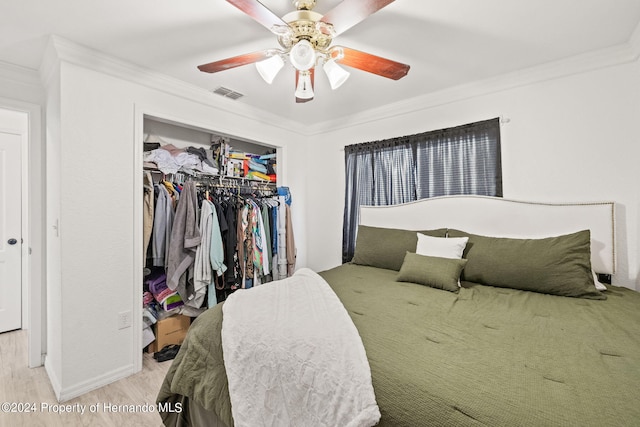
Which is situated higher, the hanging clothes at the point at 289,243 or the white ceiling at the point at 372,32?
the white ceiling at the point at 372,32

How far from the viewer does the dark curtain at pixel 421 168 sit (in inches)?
102

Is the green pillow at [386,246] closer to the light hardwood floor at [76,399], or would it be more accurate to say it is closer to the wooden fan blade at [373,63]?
the wooden fan blade at [373,63]

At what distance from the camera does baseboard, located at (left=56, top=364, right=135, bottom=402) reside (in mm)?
1906

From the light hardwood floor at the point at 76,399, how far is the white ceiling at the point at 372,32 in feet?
7.71

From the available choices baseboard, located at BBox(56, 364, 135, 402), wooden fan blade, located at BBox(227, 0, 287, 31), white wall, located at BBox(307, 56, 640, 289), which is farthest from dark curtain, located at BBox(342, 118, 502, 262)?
baseboard, located at BBox(56, 364, 135, 402)

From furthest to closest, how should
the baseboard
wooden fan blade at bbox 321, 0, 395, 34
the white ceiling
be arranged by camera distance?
1. the baseboard
2. the white ceiling
3. wooden fan blade at bbox 321, 0, 395, 34

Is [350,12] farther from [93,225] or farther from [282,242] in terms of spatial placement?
[282,242]

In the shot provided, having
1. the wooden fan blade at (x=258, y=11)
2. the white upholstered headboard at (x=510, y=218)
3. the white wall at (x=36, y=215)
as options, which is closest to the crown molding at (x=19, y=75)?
the white wall at (x=36, y=215)

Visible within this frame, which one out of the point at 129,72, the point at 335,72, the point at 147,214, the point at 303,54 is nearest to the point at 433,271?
the point at 335,72

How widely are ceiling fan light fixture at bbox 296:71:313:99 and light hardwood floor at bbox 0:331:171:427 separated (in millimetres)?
2197

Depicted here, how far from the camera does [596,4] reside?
1601 mm

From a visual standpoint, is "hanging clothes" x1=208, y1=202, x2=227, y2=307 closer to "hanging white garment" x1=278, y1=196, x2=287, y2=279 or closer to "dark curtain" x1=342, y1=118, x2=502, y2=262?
"hanging white garment" x1=278, y1=196, x2=287, y2=279

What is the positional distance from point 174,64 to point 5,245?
274 centimetres

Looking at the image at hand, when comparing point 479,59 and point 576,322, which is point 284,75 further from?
point 576,322
